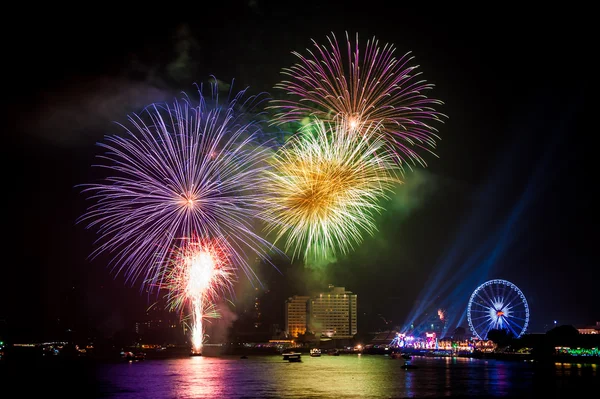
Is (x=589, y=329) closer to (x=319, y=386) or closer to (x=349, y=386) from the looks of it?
(x=349, y=386)

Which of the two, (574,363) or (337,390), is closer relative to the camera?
(337,390)

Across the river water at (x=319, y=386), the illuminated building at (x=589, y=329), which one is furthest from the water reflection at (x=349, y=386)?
the illuminated building at (x=589, y=329)

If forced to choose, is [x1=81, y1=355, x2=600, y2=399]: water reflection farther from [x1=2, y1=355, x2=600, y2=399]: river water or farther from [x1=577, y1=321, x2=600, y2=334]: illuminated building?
[x1=577, y1=321, x2=600, y2=334]: illuminated building

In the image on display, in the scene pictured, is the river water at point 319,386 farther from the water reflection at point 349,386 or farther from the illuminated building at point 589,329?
the illuminated building at point 589,329

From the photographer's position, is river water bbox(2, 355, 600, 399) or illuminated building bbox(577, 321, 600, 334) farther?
illuminated building bbox(577, 321, 600, 334)

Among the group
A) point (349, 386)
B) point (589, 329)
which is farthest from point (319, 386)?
point (589, 329)

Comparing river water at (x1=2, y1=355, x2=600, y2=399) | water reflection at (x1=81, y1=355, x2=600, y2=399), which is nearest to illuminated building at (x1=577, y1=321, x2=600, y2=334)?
water reflection at (x1=81, y1=355, x2=600, y2=399)

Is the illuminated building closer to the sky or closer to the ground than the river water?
closer to the ground

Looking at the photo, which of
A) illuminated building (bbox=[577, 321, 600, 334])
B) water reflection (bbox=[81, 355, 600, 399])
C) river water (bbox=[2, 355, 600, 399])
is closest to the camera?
river water (bbox=[2, 355, 600, 399])

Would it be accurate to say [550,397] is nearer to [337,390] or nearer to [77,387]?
[337,390]

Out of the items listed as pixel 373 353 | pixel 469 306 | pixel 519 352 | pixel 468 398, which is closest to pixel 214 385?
pixel 468 398

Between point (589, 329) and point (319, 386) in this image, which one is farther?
point (589, 329)
